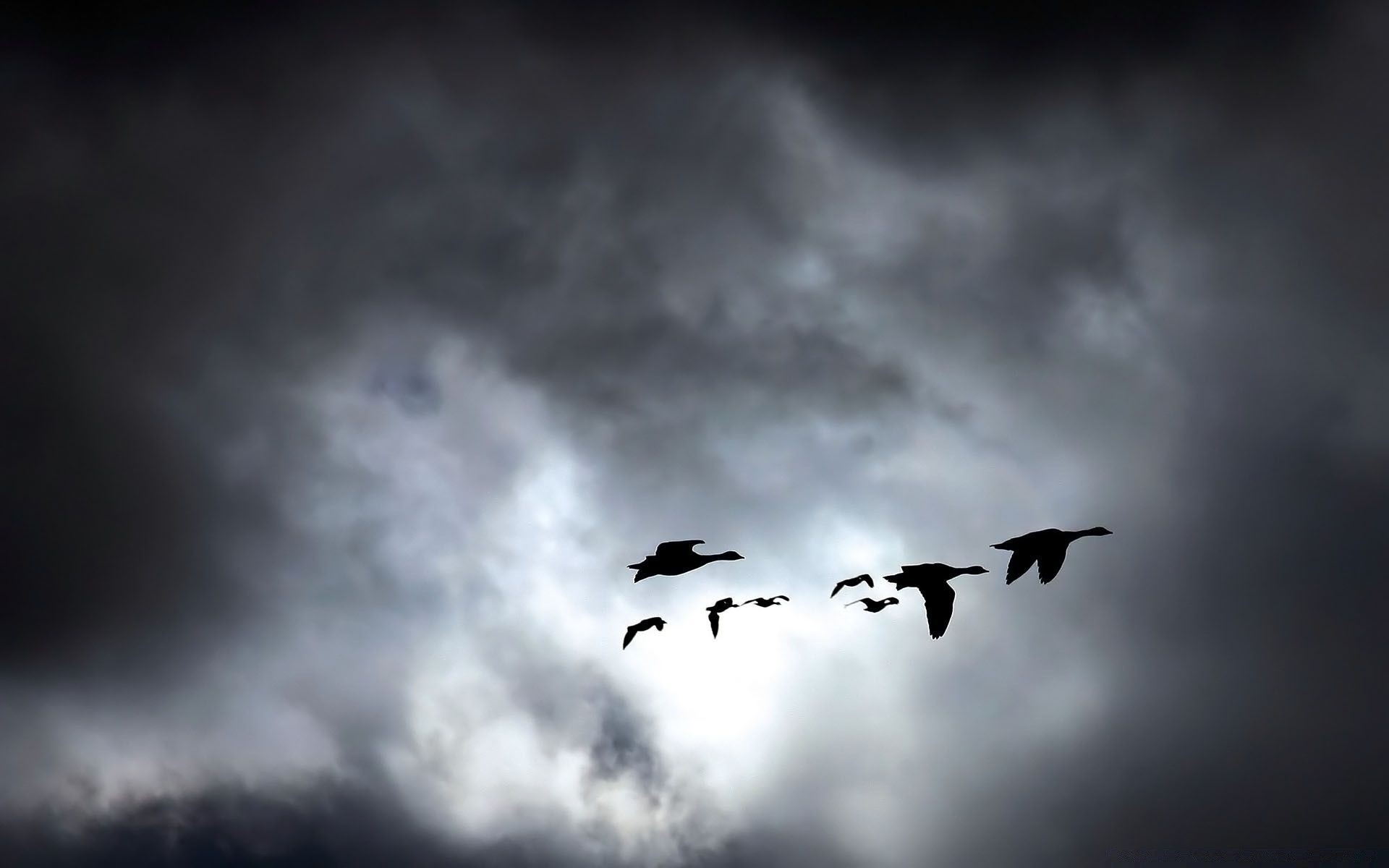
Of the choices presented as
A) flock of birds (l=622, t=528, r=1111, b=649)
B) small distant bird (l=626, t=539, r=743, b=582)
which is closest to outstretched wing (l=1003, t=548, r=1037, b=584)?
flock of birds (l=622, t=528, r=1111, b=649)

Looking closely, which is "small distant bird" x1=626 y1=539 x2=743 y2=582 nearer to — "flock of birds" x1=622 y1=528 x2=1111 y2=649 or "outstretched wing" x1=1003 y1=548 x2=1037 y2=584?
"flock of birds" x1=622 y1=528 x2=1111 y2=649

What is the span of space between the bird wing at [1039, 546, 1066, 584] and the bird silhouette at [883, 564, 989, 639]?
1950mm

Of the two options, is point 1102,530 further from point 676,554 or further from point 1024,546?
point 676,554

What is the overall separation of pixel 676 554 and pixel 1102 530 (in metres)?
13.6

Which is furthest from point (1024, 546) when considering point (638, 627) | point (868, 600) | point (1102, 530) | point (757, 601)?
point (638, 627)

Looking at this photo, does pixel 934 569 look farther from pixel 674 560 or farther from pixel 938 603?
pixel 674 560

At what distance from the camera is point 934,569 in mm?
28969

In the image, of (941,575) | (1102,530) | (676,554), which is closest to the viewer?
(1102,530)

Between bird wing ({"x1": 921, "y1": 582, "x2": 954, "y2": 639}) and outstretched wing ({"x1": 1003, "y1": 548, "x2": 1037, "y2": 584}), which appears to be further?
bird wing ({"x1": 921, "y1": 582, "x2": 954, "y2": 639})

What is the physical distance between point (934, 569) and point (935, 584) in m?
0.84

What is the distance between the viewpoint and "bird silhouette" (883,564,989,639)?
28.3 meters

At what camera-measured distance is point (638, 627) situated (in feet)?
124

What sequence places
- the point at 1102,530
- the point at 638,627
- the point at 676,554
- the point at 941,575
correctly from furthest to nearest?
the point at 638,627 → the point at 676,554 → the point at 941,575 → the point at 1102,530

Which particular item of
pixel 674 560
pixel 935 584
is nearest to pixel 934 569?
pixel 935 584
